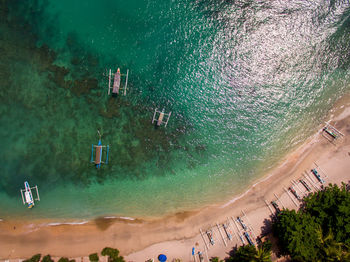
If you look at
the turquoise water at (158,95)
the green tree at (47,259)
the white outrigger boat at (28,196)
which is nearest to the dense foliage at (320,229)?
the turquoise water at (158,95)

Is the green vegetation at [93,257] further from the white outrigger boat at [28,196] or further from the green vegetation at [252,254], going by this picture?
the green vegetation at [252,254]

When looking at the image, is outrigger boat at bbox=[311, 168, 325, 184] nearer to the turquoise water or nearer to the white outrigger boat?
the turquoise water

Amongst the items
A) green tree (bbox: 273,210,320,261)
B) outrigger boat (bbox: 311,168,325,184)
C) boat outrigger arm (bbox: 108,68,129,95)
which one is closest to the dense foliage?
green tree (bbox: 273,210,320,261)

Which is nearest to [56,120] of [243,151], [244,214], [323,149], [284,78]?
[243,151]

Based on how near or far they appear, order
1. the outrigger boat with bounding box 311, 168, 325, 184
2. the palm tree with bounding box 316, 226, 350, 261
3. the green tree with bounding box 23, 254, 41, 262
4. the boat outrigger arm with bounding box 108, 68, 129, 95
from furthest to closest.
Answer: the boat outrigger arm with bounding box 108, 68, 129, 95
the outrigger boat with bounding box 311, 168, 325, 184
the green tree with bounding box 23, 254, 41, 262
the palm tree with bounding box 316, 226, 350, 261

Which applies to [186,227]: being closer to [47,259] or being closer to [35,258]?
[47,259]

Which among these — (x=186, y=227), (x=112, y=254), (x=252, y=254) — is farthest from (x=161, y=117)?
(x=252, y=254)
